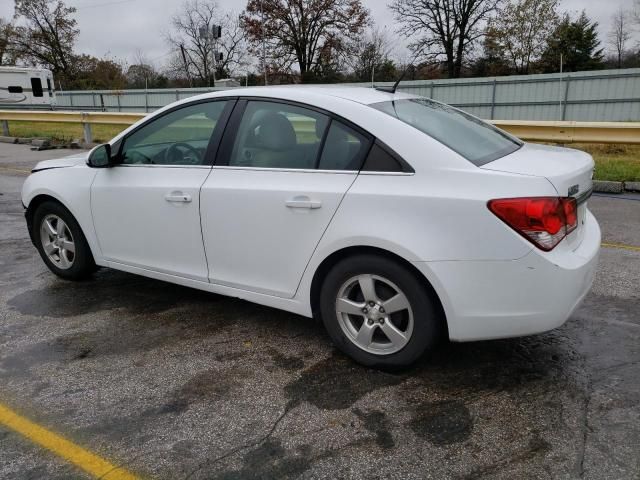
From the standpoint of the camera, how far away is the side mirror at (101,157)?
13.3ft

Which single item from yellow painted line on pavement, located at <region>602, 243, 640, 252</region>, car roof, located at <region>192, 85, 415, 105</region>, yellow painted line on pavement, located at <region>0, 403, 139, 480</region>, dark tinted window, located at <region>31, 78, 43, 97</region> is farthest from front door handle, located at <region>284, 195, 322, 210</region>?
dark tinted window, located at <region>31, 78, 43, 97</region>

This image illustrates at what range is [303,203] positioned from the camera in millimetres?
3129

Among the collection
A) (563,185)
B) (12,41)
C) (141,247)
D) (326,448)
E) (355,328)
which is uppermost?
(12,41)

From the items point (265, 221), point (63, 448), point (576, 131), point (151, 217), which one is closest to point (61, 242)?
point (151, 217)

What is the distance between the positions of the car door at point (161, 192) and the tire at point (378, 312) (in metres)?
1.07

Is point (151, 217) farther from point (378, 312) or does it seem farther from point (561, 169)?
point (561, 169)

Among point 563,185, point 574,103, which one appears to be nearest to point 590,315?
point 563,185

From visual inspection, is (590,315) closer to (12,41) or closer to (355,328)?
(355,328)

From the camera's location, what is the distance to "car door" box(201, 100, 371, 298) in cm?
312

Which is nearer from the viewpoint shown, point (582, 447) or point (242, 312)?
point (582, 447)

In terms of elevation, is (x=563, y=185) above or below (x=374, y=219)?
above

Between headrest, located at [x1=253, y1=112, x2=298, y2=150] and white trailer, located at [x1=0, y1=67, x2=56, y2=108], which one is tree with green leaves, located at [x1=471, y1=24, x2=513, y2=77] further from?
headrest, located at [x1=253, y1=112, x2=298, y2=150]

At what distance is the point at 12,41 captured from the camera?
2013 inches

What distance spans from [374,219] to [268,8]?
46948 millimetres
